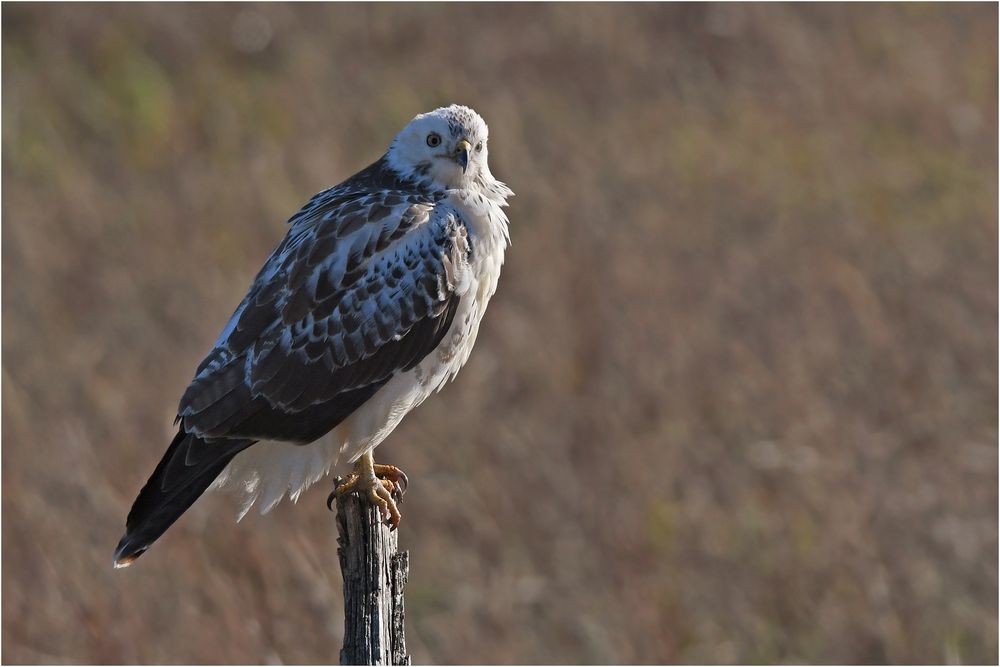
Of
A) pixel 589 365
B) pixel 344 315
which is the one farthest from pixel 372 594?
pixel 589 365

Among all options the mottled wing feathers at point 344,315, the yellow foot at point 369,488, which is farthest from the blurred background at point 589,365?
the mottled wing feathers at point 344,315

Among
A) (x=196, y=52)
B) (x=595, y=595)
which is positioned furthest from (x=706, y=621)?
(x=196, y=52)

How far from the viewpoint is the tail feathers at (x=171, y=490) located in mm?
4430

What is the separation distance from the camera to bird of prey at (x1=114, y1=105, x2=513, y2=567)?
15.2ft

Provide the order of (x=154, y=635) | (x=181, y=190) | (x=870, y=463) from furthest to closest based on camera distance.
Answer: (x=181, y=190), (x=870, y=463), (x=154, y=635)

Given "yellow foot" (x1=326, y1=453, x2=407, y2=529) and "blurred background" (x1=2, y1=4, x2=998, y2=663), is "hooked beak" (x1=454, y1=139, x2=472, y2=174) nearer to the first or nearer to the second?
"yellow foot" (x1=326, y1=453, x2=407, y2=529)

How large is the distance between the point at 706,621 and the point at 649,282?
8.46ft

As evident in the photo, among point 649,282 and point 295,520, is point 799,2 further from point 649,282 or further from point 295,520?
point 295,520

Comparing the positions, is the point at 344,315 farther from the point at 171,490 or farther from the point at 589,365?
the point at 589,365

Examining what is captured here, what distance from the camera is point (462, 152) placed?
16.4ft

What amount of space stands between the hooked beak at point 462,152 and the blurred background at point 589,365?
1.70 metres

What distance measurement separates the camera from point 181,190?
33.6ft

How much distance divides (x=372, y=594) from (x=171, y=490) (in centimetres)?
81

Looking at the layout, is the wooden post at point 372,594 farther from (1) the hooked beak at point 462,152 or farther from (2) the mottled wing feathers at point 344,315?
(1) the hooked beak at point 462,152
